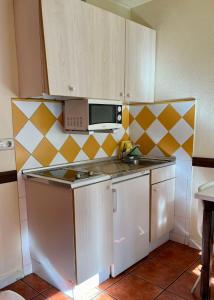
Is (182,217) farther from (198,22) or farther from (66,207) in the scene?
(198,22)

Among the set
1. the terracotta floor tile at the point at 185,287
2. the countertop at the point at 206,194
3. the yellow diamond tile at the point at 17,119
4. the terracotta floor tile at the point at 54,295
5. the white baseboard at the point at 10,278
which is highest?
the yellow diamond tile at the point at 17,119

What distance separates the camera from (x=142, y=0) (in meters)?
2.51

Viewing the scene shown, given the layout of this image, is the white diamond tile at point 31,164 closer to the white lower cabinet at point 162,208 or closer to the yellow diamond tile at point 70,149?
the yellow diamond tile at point 70,149

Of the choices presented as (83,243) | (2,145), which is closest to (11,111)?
(2,145)

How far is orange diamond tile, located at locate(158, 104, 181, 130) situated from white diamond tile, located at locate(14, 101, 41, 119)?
126 cm

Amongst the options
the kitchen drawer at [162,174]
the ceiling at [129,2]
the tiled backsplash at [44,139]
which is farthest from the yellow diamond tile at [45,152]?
the ceiling at [129,2]

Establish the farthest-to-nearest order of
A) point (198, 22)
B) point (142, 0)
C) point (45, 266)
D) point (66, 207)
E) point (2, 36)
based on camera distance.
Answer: point (142, 0) < point (198, 22) < point (45, 266) < point (2, 36) < point (66, 207)

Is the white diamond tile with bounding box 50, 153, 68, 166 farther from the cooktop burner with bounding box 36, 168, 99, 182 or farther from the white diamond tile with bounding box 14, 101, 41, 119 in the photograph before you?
the white diamond tile with bounding box 14, 101, 41, 119

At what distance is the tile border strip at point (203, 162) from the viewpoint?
2.25 metres

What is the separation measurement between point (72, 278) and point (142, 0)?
102 inches

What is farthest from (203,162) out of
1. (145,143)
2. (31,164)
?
(31,164)

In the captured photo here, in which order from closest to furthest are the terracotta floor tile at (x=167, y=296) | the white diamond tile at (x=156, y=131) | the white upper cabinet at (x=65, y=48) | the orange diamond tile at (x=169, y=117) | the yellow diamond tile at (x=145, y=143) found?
the white upper cabinet at (x=65, y=48) → the terracotta floor tile at (x=167, y=296) → the orange diamond tile at (x=169, y=117) → the white diamond tile at (x=156, y=131) → the yellow diamond tile at (x=145, y=143)

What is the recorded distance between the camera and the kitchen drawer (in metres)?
→ 2.25

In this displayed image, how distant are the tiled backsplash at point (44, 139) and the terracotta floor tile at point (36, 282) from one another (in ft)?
2.96
